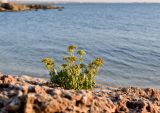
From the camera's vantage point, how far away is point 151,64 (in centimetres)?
2702

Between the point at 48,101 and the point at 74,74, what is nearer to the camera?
the point at 48,101

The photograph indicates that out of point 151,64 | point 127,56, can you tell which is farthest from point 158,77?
point 127,56

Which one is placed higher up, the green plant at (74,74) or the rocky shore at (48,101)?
the rocky shore at (48,101)

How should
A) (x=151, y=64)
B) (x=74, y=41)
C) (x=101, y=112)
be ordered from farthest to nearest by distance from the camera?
(x=74, y=41) < (x=151, y=64) < (x=101, y=112)

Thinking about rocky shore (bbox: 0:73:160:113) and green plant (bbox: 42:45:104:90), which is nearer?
rocky shore (bbox: 0:73:160:113)

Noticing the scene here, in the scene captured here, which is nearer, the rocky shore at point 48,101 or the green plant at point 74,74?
the rocky shore at point 48,101

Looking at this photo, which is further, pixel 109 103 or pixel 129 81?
pixel 129 81

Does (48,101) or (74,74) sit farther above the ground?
(48,101)

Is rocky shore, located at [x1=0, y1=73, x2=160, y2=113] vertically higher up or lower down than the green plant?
higher up

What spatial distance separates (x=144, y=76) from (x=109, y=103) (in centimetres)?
1513

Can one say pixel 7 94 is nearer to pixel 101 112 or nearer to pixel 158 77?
pixel 101 112

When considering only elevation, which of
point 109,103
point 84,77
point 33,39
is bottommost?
point 33,39

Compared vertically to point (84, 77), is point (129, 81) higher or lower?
Answer: lower

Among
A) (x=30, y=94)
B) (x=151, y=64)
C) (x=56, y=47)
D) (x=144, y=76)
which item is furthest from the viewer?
(x=56, y=47)
